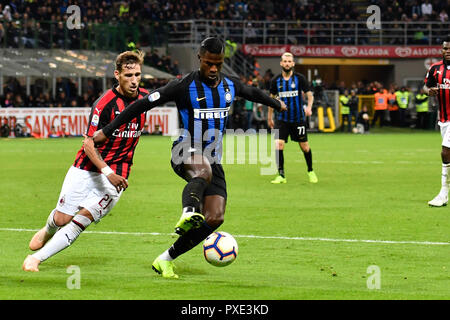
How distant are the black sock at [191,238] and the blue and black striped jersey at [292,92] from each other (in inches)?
387

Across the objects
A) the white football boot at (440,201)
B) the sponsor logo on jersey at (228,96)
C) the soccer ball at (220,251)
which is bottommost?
the white football boot at (440,201)

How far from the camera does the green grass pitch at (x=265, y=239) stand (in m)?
7.41

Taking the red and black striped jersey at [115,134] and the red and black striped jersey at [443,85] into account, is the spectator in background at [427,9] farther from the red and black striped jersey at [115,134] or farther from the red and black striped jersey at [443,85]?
the red and black striped jersey at [115,134]

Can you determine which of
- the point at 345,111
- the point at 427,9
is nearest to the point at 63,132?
the point at 345,111

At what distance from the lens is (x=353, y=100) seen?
A: 40000 millimetres

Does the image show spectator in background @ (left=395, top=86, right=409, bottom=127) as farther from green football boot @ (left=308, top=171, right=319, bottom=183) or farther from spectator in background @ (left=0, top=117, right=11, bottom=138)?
green football boot @ (left=308, top=171, right=319, bottom=183)

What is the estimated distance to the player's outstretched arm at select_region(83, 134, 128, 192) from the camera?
25.5 ft

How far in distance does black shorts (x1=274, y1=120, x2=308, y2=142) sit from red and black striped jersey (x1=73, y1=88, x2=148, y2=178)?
30.6ft

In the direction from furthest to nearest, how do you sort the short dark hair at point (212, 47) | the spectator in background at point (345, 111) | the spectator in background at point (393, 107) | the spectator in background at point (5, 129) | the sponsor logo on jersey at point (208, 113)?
the spectator in background at point (393, 107) < the spectator in background at point (345, 111) < the spectator in background at point (5, 129) < the sponsor logo on jersey at point (208, 113) < the short dark hair at point (212, 47)

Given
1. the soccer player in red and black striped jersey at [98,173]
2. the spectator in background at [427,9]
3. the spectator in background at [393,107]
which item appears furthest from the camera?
the spectator in background at [427,9]

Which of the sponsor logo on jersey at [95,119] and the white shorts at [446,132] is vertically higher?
the sponsor logo on jersey at [95,119]

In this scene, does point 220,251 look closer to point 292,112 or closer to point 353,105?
point 292,112

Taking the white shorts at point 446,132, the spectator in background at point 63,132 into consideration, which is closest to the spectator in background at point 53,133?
the spectator in background at point 63,132

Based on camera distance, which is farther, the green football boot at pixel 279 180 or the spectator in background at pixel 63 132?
the spectator in background at pixel 63 132
